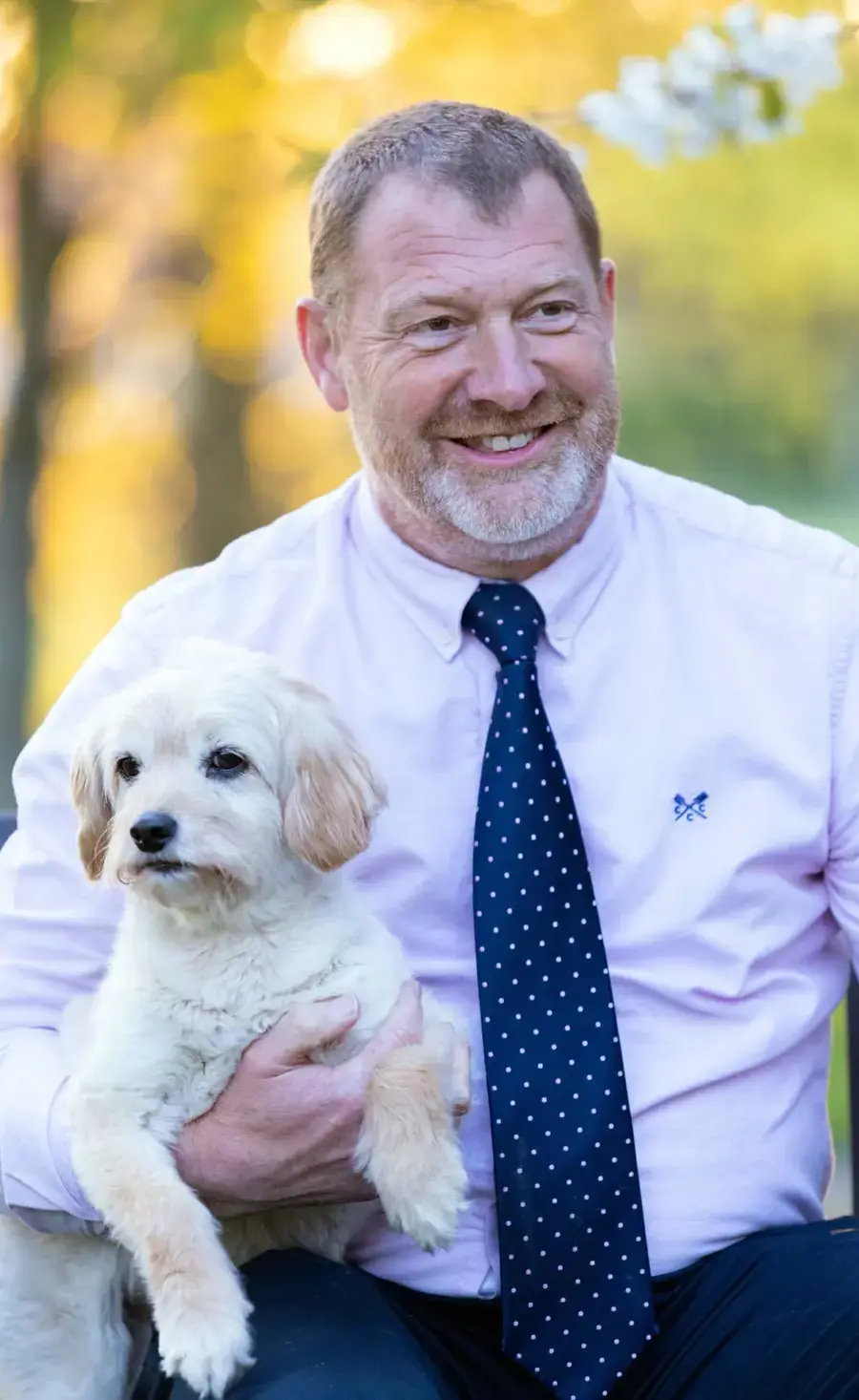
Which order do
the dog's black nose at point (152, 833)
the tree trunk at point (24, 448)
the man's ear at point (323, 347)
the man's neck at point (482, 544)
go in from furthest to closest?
the tree trunk at point (24, 448) → the man's ear at point (323, 347) → the man's neck at point (482, 544) → the dog's black nose at point (152, 833)

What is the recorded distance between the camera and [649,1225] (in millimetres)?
2082

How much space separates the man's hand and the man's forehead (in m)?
1.08

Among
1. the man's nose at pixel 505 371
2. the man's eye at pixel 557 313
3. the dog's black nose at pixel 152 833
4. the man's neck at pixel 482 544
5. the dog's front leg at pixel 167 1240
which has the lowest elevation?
the dog's front leg at pixel 167 1240

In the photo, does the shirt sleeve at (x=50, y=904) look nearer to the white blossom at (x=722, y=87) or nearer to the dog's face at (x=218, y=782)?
the dog's face at (x=218, y=782)

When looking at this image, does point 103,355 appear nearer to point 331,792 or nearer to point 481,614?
point 481,614

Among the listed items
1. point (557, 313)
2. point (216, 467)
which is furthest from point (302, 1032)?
point (216, 467)

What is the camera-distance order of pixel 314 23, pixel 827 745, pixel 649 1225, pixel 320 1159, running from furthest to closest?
pixel 314 23, pixel 827 745, pixel 649 1225, pixel 320 1159

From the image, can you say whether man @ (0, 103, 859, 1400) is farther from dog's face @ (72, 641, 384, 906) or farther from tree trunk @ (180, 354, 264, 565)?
tree trunk @ (180, 354, 264, 565)

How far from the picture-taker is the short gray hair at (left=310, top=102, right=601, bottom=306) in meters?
2.29

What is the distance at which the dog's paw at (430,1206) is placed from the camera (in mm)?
1809

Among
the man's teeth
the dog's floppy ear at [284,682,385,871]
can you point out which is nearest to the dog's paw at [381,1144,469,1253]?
the dog's floppy ear at [284,682,385,871]

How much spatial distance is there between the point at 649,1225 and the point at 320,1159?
1.57 feet

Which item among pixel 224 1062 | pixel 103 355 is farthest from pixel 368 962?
pixel 103 355

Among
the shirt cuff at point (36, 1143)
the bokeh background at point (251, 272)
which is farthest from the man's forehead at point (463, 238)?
→ the bokeh background at point (251, 272)
